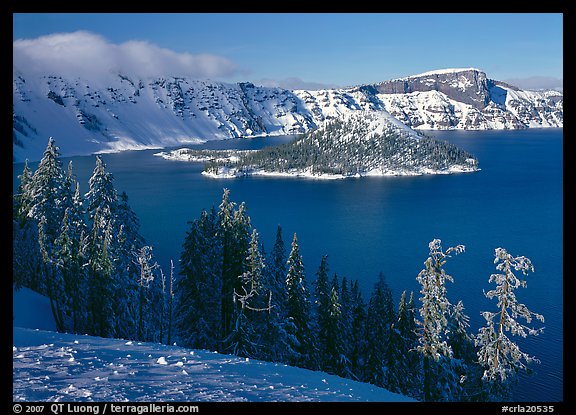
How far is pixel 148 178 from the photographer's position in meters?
171

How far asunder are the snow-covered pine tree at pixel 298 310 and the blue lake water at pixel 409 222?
59.3ft

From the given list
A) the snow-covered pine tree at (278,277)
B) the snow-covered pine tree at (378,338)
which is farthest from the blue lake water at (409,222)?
the snow-covered pine tree at (278,277)

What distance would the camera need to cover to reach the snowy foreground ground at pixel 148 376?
13.0 m

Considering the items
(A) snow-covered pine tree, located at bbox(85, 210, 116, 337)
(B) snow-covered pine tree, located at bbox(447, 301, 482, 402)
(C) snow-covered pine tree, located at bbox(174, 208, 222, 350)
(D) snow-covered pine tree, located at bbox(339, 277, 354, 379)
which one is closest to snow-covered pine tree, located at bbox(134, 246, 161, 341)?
(A) snow-covered pine tree, located at bbox(85, 210, 116, 337)

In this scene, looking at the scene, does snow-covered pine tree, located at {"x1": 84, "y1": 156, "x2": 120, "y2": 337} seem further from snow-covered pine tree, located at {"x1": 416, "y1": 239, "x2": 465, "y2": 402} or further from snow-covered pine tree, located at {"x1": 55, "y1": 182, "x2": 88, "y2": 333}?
snow-covered pine tree, located at {"x1": 416, "y1": 239, "x2": 465, "y2": 402}

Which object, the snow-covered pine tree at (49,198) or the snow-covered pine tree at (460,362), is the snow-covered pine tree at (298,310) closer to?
the snow-covered pine tree at (460,362)

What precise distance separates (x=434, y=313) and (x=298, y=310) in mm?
12597

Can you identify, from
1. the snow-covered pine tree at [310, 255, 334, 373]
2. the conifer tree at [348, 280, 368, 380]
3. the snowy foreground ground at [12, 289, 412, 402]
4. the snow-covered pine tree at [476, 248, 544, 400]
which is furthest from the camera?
the conifer tree at [348, 280, 368, 380]

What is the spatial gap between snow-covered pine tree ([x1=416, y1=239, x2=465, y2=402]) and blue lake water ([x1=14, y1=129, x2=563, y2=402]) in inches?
606

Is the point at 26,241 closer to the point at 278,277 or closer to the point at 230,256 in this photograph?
the point at 230,256

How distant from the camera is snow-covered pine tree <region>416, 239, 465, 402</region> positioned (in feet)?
75.2
